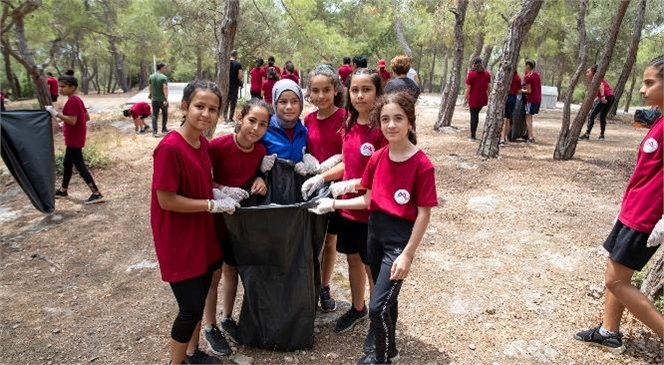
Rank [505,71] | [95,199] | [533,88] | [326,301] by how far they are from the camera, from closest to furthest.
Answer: [326,301], [95,199], [505,71], [533,88]

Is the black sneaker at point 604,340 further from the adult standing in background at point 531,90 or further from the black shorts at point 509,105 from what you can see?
the adult standing in background at point 531,90

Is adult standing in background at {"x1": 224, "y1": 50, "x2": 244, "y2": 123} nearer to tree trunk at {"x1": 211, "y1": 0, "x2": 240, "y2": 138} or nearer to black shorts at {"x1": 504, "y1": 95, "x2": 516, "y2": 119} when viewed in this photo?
tree trunk at {"x1": 211, "y1": 0, "x2": 240, "y2": 138}

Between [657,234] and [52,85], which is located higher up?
[52,85]

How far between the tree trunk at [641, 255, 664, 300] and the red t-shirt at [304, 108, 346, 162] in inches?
87.3

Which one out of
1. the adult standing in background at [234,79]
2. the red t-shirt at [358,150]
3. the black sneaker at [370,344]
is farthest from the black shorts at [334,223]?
the adult standing in background at [234,79]

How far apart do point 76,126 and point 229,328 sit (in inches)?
167

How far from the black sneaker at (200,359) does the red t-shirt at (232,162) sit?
0.98 m

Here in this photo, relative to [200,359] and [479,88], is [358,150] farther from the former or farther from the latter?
[479,88]

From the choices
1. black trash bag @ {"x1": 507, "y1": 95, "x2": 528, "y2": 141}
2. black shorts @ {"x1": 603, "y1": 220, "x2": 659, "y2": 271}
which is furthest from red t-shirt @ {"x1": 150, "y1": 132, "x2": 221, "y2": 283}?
black trash bag @ {"x1": 507, "y1": 95, "x2": 528, "y2": 141}

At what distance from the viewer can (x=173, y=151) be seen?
210 cm

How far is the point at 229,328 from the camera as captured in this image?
2.82 meters

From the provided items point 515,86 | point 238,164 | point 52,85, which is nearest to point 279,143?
point 238,164

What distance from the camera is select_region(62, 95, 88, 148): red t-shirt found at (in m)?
5.60

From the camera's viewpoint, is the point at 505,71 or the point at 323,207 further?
the point at 505,71
